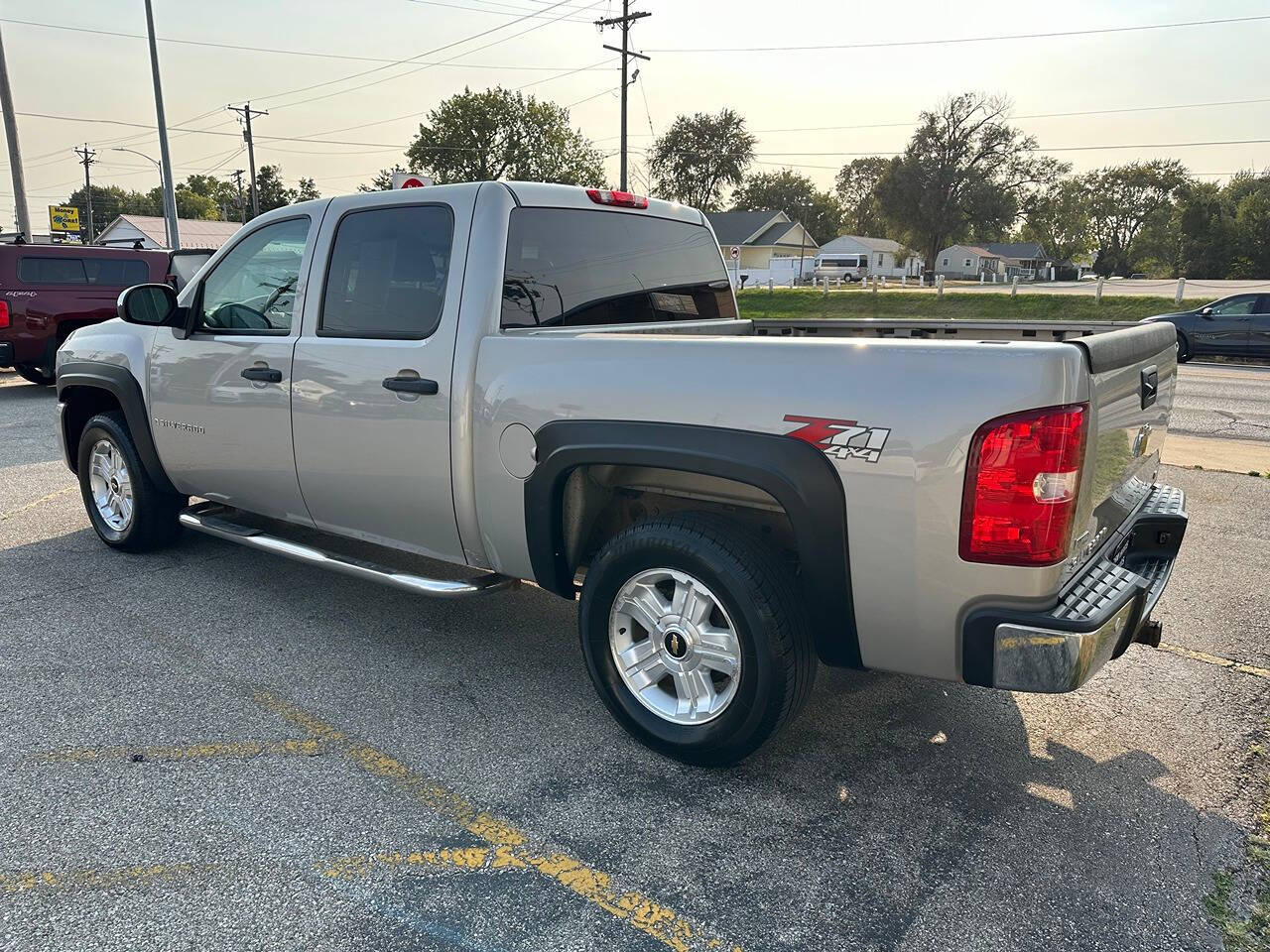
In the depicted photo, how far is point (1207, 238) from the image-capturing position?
75.1 metres

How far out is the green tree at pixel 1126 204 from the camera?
101875 mm

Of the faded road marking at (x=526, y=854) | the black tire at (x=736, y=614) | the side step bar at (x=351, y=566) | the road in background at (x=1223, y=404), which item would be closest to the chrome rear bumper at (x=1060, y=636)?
the black tire at (x=736, y=614)

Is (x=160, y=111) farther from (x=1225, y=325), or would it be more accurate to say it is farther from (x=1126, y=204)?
(x=1126, y=204)

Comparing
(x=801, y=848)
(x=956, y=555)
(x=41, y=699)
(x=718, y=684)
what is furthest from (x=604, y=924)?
(x=41, y=699)

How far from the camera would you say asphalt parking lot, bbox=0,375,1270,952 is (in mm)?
2426

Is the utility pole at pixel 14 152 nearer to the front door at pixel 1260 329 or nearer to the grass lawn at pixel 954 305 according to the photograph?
the grass lawn at pixel 954 305

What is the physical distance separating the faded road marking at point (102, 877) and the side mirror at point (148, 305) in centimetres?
287

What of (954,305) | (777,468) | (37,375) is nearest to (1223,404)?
(777,468)

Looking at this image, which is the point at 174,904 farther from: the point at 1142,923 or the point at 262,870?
the point at 1142,923

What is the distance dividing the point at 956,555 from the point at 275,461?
3165mm

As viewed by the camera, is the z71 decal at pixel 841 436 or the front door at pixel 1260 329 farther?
the front door at pixel 1260 329

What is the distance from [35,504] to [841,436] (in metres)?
6.51

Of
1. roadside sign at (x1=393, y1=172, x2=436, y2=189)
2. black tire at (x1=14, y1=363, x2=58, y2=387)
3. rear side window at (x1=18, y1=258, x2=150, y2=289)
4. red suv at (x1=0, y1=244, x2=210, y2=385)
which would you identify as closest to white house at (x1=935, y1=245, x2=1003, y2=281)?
rear side window at (x1=18, y1=258, x2=150, y2=289)

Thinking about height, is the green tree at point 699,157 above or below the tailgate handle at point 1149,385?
above
